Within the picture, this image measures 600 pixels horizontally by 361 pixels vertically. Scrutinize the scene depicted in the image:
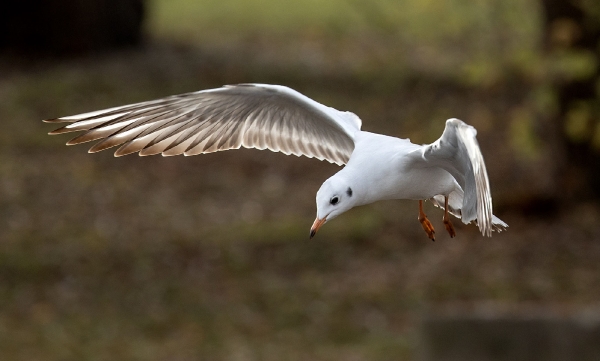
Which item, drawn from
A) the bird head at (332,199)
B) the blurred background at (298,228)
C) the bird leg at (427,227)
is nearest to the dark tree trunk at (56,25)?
the blurred background at (298,228)

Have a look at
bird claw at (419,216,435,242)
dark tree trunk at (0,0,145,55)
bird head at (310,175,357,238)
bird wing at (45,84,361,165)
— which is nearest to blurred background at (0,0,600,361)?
dark tree trunk at (0,0,145,55)

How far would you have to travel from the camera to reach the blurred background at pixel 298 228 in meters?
10.7

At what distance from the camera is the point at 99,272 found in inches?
467

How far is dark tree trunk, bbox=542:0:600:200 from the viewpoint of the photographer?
11141 mm

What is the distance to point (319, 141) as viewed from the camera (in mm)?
4680

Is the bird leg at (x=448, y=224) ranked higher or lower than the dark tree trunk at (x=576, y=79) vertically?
higher

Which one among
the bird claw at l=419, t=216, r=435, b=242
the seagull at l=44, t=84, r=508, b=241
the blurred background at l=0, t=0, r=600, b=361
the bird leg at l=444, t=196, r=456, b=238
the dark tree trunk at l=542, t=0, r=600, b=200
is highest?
the seagull at l=44, t=84, r=508, b=241

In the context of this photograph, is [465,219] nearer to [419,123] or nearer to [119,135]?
[119,135]

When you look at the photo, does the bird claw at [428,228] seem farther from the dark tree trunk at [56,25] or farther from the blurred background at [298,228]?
the dark tree trunk at [56,25]

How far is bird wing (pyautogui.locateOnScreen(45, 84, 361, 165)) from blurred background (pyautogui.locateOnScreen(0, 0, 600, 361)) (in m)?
3.92

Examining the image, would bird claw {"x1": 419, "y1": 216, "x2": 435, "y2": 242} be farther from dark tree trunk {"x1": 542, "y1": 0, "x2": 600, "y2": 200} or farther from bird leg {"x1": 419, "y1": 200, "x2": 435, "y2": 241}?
dark tree trunk {"x1": 542, "y1": 0, "x2": 600, "y2": 200}

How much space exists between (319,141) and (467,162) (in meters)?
1.46

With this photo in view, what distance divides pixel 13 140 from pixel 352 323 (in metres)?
7.37

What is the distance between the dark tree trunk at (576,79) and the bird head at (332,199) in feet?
25.5
